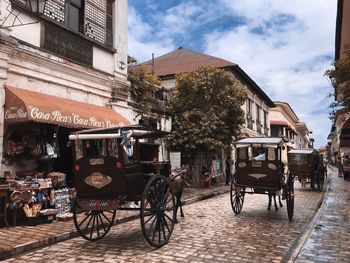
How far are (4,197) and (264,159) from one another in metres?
6.63

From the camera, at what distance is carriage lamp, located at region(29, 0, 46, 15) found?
10.1m

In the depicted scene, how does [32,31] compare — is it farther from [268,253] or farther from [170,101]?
[170,101]

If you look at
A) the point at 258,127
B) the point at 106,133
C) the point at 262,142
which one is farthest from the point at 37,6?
the point at 258,127

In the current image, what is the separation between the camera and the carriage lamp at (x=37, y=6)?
1008 cm

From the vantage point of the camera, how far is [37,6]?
10062 millimetres

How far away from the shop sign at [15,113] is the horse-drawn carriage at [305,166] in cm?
1367

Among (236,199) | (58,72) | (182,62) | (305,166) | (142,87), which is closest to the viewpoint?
(236,199)

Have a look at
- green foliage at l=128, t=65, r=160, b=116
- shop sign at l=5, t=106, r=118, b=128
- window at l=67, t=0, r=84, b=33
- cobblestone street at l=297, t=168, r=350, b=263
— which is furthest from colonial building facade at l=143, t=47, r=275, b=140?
cobblestone street at l=297, t=168, r=350, b=263

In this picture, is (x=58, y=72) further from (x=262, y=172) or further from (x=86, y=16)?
(x=262, y=172)

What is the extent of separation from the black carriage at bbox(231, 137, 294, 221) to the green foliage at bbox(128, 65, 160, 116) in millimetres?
5845

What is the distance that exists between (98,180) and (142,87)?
943cm

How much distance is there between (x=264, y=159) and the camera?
10.7 m

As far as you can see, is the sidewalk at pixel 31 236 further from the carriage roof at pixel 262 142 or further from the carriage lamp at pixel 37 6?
the carriage lamp at pixel 37 6

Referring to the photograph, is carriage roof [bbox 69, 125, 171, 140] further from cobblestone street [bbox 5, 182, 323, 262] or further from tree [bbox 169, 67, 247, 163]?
tree [bbox 169, 67, 247, 163]
